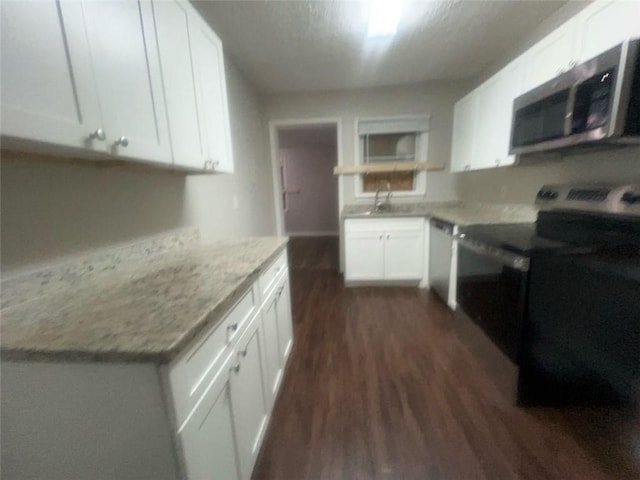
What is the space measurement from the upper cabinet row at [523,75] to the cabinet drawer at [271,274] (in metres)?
1.91

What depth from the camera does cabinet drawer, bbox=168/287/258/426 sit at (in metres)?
0.66

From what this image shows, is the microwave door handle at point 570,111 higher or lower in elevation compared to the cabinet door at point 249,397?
higher

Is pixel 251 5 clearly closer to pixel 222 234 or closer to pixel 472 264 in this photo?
pixel 222 234

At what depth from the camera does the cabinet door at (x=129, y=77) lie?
867 millimetres

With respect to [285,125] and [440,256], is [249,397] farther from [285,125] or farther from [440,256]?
[285,125]

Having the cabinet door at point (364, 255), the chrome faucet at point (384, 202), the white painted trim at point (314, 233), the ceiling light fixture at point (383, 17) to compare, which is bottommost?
the white painted trim at point (314, 233)

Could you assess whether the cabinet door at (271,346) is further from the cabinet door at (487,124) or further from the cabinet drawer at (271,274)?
the cabinet door at (487,124)

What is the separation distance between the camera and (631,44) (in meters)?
1.13

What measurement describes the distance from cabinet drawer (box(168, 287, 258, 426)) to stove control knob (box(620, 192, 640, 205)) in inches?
75.5

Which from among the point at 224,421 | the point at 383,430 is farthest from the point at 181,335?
the point at 383,430

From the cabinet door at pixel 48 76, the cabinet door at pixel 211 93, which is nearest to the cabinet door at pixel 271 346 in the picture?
the cabinet door at pixel 211 93

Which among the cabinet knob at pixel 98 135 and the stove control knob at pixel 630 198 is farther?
the stove control knob at pixel 630 198

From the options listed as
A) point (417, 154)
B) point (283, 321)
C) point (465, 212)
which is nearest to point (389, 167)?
point (417, 154)

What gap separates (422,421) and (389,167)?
9.40 feet
